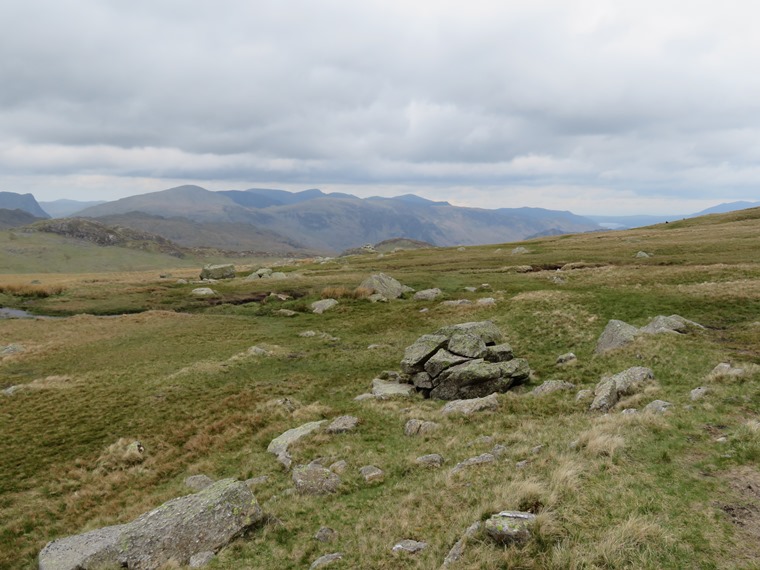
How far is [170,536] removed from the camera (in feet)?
45.1

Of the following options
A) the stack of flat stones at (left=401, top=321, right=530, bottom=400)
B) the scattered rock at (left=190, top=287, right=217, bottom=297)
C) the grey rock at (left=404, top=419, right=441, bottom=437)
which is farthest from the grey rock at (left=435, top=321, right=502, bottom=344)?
the scattered rock at (left=190, top=287, right=217, bottom=297)

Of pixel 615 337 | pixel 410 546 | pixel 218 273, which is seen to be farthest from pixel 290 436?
pixel 218 273

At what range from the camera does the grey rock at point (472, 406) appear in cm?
2381

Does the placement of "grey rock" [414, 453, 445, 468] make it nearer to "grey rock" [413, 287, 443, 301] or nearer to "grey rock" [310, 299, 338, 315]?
"grey rock" [413, 287, 443, 301]

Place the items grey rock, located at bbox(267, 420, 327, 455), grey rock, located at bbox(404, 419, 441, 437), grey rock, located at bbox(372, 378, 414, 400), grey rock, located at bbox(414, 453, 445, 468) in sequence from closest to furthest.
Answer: grey rock, located at bbox(414, 453, 445, 468) → grey rock, located at bbox(404, 419, 441, 437) → grey rock, located at bbox(267, 420, 327, 455) → grey rock, located at bbox(372, 378, 414, 400)

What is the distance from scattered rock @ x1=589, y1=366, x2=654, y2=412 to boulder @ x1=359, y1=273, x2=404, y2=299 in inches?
1670

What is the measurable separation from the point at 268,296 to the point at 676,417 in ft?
203

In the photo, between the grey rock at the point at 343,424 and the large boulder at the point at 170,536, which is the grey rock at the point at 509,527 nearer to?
the large boulder at the point at 170,536

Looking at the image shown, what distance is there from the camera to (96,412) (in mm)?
30875

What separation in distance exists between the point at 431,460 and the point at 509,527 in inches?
303

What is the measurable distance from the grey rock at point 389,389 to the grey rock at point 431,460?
1025 cm

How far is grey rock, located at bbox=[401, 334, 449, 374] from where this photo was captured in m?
31.2

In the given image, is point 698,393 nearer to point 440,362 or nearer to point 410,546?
point 440,362

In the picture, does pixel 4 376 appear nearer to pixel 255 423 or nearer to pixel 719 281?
pixel 255 423
